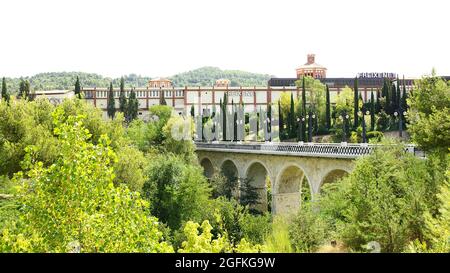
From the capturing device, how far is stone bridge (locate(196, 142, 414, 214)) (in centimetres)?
2886

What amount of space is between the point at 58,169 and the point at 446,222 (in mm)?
7912

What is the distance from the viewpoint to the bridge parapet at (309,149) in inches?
1040

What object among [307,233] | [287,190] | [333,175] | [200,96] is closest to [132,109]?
[200,96]

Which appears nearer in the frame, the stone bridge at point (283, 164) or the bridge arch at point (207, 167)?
the stone bridge at point (283, 164)

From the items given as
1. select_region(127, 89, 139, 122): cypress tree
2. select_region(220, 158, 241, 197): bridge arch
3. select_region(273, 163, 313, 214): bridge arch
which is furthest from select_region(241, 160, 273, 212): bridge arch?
select_region(127, 89, 139, 122): cypress tree

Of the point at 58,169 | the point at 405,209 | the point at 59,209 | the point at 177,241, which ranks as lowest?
the point at 177,241

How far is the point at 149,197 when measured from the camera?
28625 mm

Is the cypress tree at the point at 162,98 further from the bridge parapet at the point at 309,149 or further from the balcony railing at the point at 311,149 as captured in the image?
the balcony railing at the point at 311,149

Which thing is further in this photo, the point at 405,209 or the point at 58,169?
the point at 405,209

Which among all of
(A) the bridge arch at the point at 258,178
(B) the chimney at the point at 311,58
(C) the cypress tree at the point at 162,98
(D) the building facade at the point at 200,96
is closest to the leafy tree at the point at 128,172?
(A) the bridge arch at the point at 258,178

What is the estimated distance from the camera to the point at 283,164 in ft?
117
